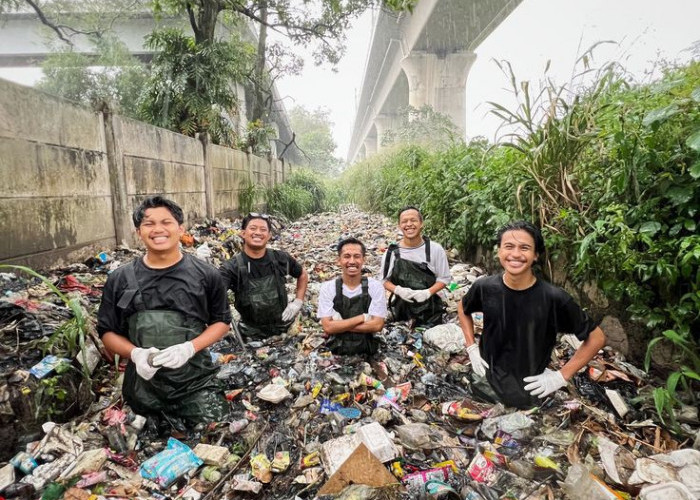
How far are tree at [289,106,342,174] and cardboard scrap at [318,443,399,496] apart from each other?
1408 inches

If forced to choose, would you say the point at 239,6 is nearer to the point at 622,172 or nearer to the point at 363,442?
the point at 622,172

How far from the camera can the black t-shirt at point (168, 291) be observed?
211cm

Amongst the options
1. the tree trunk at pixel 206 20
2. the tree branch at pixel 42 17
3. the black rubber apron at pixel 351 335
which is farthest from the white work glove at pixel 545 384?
the tree branch at pixel 42 17

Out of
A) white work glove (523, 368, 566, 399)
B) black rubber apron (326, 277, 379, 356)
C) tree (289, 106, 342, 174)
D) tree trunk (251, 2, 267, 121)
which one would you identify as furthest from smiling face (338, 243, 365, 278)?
tree (289, 106, 342, 174)

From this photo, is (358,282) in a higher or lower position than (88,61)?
lower

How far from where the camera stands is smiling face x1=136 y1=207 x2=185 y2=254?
82.2 inches

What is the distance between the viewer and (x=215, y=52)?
25.2 ft

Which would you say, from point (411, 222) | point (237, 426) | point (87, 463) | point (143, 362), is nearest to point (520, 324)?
point (411, 222)

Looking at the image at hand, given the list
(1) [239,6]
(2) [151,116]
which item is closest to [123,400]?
(2) [151,116]

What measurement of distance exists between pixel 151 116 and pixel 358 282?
21.5 feet

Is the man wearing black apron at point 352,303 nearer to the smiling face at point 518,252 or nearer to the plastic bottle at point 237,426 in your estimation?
the plastic bottle at point 237,426

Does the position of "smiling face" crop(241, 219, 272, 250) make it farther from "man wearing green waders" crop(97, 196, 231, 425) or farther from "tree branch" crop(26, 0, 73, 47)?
"tree branch" crop(26, 0, 73, 47)

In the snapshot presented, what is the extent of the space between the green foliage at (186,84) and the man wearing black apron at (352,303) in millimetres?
5794

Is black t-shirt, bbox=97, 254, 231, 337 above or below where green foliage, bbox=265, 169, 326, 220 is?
below
